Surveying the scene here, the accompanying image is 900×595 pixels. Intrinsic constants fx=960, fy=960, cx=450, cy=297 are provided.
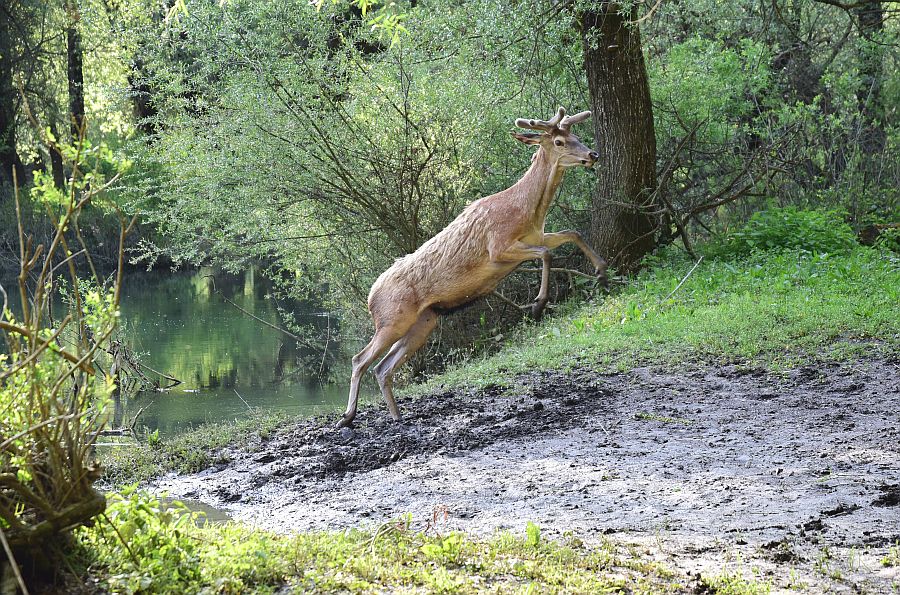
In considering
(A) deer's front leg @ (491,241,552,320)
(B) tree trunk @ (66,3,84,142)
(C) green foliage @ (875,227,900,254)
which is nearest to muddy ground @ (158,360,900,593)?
(A) deer's front leg @ (491,241,552,320)

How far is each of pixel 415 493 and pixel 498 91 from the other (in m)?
9.26

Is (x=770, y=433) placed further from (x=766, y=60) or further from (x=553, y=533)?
(x=766, y=60)

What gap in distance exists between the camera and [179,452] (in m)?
9.05

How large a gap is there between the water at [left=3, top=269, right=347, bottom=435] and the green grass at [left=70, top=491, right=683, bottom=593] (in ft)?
23.1

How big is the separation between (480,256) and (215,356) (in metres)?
11.3

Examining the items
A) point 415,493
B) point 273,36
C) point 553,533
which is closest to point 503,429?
point 415,493

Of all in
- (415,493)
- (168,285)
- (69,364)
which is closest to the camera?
(69,364)

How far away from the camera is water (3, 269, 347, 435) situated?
13.5 m

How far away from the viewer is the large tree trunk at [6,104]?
33781 millimetres

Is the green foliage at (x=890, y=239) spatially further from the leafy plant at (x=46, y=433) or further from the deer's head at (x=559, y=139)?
the leafy plant at (x=46, y=433)

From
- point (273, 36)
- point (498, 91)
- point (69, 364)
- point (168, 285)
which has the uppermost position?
point (273, 36)

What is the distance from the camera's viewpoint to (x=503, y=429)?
26.4ft

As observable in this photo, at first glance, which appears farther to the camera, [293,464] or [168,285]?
[168,285]

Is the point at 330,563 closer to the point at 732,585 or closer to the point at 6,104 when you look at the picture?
the point at 732,585
